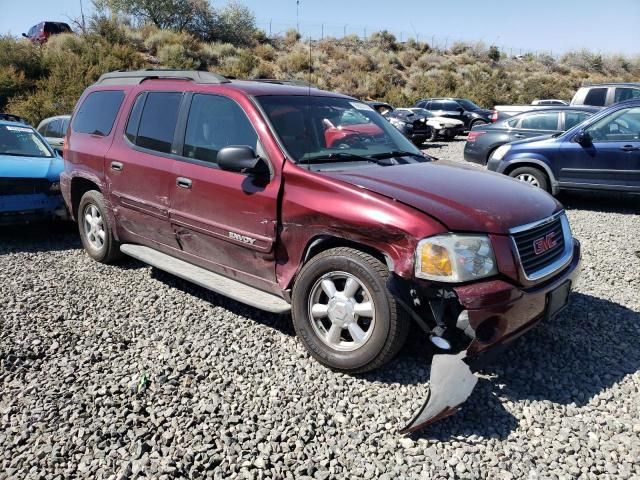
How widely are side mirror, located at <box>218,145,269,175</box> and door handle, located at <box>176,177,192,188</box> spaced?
61cm

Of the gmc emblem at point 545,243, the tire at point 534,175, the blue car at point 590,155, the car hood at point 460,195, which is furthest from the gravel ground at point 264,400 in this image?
the tire at point 534,175

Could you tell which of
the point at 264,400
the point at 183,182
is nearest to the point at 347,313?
the point at 264,400

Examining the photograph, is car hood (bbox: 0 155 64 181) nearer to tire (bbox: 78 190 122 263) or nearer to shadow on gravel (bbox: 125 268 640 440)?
tire (bbox: 78 190 122 263)

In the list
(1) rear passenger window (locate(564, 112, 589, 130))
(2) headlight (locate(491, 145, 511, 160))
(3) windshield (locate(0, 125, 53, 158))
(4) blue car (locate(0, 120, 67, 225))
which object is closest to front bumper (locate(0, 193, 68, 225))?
(4) blue car (locate(0, 120, 67, 225))

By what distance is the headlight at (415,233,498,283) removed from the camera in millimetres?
2934

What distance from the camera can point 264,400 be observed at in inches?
123

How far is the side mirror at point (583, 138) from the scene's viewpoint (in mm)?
8016

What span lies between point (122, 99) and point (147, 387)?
315cm

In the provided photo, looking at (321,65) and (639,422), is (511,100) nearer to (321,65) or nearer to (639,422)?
(321,65)

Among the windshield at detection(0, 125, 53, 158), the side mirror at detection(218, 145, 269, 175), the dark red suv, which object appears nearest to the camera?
the dark red suv

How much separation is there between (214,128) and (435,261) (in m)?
2.22

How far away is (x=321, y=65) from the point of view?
34219 mm

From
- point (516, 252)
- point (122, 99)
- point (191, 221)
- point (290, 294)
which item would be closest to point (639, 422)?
point (516, 252)

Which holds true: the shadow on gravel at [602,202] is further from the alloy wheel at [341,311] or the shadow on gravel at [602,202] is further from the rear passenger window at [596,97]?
the alloy wheel at [341,311]
